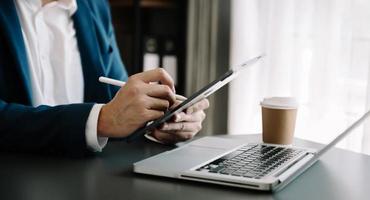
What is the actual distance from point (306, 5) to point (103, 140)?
152 cm

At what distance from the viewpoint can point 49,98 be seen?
5.27ft

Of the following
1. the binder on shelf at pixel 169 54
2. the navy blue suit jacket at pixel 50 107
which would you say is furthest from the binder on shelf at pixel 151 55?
the navy blue suit jacket at pixel 50 107

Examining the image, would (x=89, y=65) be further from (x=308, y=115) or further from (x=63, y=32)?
(x=308, y=115)

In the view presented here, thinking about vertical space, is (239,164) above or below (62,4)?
below

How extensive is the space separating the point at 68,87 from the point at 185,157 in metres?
0.64

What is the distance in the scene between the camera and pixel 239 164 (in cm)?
102

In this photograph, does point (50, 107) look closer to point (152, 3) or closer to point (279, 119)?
point (279, 119)

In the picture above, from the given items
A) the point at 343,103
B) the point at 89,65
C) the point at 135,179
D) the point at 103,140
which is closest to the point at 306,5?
the point at 343,103

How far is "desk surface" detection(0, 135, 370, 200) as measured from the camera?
0.89m

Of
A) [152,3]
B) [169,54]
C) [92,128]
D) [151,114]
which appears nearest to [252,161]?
[151,114]

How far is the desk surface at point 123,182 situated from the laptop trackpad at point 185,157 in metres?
0.02

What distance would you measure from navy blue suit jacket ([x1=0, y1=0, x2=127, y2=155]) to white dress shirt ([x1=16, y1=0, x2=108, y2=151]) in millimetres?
25

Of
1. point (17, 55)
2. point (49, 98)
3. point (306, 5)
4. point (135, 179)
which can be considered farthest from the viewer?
point (306, 5)

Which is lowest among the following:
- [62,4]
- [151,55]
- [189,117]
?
[151,55]
